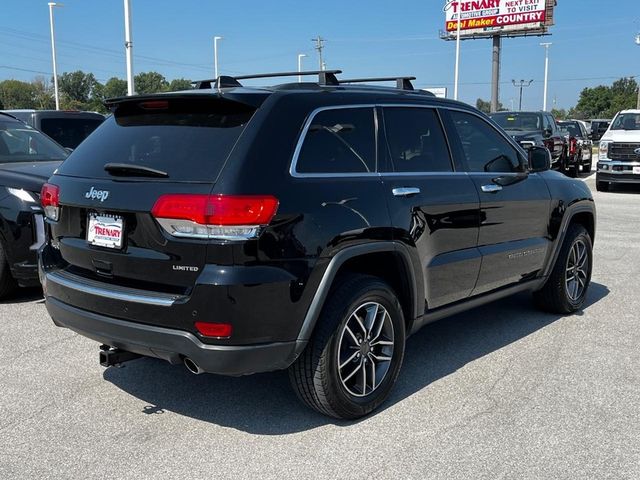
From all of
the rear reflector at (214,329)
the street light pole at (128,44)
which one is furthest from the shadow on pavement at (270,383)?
the street light pole at (128,44)

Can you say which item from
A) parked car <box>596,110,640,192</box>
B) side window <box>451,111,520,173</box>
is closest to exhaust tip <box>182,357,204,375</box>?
side window <box>451,111,520,173</box>

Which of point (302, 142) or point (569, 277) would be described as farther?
point (569, 277)

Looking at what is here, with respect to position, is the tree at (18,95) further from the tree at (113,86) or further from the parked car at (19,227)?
the parked car at (19,227)

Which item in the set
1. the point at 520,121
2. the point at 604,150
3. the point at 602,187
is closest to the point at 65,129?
the point at 520,121

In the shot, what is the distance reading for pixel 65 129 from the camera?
10.8 meters

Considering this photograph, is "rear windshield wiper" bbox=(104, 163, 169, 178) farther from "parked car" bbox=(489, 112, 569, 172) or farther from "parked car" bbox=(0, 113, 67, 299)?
"parked car" bbox=(489, 112, 569, 172)

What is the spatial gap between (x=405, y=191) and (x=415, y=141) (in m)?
0.48

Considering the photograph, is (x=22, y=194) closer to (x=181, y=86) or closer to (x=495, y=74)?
(x=181, y=86)

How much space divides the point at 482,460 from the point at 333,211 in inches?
57.9

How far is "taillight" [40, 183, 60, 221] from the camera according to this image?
385cm

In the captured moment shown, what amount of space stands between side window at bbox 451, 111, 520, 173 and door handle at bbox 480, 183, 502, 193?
A: 13cm

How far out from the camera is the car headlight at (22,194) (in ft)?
19.3

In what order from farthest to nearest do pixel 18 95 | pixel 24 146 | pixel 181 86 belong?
pixel 18 95 → pixel 181 86 → pixel 24 146

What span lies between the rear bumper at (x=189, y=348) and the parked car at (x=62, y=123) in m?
7.94
